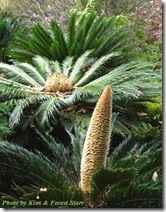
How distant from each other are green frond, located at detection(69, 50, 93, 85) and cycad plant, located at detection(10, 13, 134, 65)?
0.15 meters

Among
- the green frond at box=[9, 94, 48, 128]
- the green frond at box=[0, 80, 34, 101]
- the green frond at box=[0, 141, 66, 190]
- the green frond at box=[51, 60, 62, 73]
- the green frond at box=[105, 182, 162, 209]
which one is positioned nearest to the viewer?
the green frond at box=[105, 182, 162, 209]

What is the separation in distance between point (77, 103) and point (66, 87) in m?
0.24

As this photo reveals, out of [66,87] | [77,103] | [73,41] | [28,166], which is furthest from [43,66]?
[28,166]

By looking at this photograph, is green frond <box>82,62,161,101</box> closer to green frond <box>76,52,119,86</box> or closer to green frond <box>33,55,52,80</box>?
green frond <box>76,52,119,86</box>

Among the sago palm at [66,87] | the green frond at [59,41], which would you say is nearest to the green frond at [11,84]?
the sago palm at [66,87]

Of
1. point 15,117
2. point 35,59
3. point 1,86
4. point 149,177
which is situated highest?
A: point 35,59

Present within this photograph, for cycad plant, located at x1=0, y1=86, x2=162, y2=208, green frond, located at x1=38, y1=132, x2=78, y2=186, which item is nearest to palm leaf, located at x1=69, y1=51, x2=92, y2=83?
green frond, located at x1=38, y1=132, x2=78, y2=186

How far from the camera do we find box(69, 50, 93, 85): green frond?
2.75m

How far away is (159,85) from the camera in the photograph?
2.37m

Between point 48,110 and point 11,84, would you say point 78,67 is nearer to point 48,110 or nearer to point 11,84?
point 11,84

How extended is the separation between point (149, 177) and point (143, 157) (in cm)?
12

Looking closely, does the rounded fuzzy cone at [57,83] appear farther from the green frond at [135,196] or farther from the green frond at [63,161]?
the green frond at [135,196]

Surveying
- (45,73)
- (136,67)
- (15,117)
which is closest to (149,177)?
(15,117)

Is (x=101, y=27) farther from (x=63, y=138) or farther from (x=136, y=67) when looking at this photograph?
(x=63, y=138)
